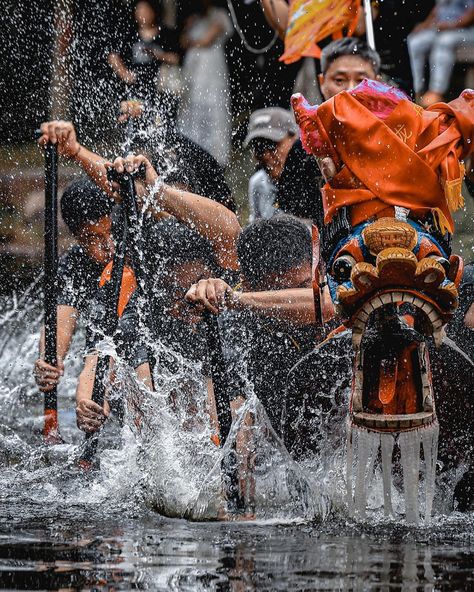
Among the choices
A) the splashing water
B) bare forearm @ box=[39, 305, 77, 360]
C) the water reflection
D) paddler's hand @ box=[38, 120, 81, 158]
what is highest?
paddler's hand @ box=[38, 120, 81, 158]

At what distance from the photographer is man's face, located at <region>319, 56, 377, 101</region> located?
5.45 metres

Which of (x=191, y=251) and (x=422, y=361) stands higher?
(x=191, y=251)

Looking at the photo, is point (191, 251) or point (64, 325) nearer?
point (191, 251)

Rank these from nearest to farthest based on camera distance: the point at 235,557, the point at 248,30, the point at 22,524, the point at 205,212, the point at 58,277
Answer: the point at 235,557
the point at 22,524
the point at 205,212
the point at 58,277
the point at 248,30

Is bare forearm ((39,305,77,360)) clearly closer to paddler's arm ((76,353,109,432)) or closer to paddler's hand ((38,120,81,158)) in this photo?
paddler's arm ((76,353,109,432))

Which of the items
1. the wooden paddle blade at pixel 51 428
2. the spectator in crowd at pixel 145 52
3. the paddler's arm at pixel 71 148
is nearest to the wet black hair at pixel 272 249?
the paddler's arm at pixel 71 148

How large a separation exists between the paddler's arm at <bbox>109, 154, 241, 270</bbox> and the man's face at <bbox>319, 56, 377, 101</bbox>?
0.96 metres

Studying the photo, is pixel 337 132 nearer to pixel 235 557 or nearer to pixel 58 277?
pixel 235 557

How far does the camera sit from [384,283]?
2992 mm

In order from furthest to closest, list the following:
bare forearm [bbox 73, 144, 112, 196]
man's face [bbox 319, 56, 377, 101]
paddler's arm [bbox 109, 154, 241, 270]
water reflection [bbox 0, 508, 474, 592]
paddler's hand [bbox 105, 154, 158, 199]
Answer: man's face [bbox 319, 56, 377, 101] < bare forearm [bbox 73, 144, 112, 196] < paddler's arm [bbox 109, 154, 241, 270] < paddler's hand [bbox 105, 154, 158, 199] < water reflection [bbox 0, 508, 474, 592]

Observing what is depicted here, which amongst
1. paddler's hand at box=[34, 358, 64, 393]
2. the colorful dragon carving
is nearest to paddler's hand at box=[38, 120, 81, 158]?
paddler's hand at box=[34, 358, 64, 393]

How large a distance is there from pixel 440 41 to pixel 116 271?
3.42m

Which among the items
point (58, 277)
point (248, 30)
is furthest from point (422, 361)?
point (248, 30)

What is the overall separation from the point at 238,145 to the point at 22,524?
529cm
